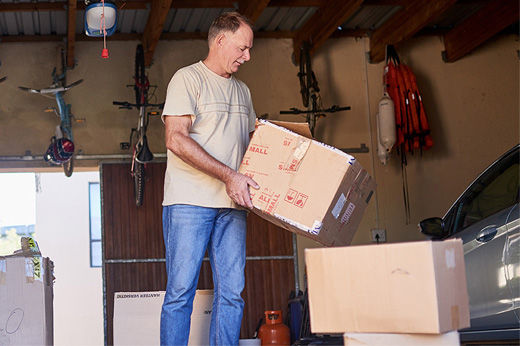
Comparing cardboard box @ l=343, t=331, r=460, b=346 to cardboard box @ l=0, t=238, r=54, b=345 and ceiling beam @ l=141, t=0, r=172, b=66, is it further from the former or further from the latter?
ceiling beam @ l=141, t=0, r=172, b=66

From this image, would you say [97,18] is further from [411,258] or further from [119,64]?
[411,258]

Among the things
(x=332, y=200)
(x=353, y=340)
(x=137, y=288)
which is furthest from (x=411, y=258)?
(x=137, y=288)

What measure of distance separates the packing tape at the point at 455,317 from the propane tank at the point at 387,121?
5.32 meters

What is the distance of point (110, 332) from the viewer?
23.7 feet

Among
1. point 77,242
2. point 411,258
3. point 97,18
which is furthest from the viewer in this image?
point 77,242

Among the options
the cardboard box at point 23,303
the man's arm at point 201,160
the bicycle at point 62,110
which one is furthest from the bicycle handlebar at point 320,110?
the cardboard box at point 23,303

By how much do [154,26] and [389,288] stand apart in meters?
5.17

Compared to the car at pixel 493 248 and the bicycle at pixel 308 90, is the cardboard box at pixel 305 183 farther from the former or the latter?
the bicycle at pixel 308 90

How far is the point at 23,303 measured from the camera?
3287mm

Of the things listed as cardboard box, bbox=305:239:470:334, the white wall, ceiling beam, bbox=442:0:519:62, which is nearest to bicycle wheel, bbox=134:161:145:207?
ceiling beam, bbox=442:0:519:62

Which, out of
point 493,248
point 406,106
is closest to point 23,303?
point 493,248

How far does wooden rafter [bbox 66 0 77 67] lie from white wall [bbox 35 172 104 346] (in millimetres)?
11255

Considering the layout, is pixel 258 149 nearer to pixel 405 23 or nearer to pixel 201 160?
pixel 201 160

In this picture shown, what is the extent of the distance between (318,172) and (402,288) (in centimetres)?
93
